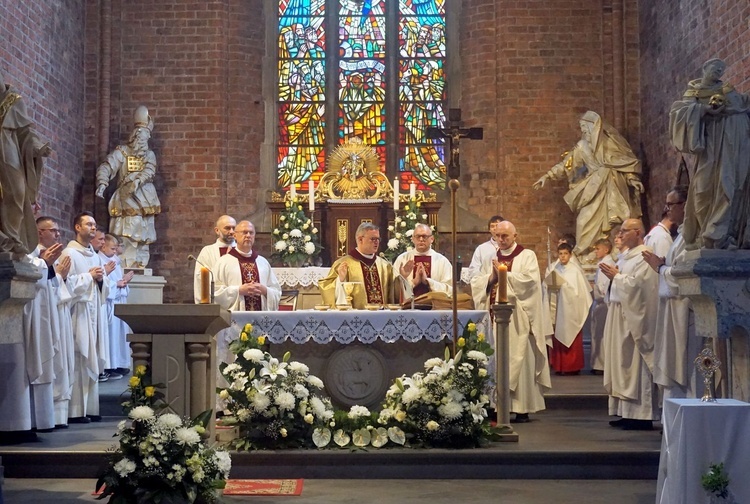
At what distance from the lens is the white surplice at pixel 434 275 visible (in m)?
9.67

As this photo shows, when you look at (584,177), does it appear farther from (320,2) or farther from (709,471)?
(709,471)

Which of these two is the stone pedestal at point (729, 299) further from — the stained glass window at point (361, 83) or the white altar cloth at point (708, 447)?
the stained glass window at point (361, 83)

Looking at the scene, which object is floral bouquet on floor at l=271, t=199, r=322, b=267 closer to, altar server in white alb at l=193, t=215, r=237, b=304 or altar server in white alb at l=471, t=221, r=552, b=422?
altar server in white alb at l=193, t=215, r=237, b=304

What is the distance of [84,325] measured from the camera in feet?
31.1

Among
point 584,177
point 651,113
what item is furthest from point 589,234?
point 651,113

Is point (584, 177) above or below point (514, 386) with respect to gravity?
above

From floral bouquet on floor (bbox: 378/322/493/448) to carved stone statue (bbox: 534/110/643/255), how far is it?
6444mm

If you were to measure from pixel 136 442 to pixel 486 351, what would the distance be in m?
3.09

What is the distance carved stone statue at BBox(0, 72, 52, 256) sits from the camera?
6492mm

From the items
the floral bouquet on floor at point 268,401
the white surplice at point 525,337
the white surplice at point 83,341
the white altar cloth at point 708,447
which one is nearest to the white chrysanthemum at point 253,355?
the floral bouquet on floor at point 268,401

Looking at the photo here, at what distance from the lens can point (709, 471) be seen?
5.25 meters

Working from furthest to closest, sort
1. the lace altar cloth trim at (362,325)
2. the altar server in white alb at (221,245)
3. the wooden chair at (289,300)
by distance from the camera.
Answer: the wooden chair at (289,300), the altar server in white alb at (221,245), the lace altar cloth trim at (362,325)

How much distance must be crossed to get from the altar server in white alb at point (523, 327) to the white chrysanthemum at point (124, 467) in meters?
4.44

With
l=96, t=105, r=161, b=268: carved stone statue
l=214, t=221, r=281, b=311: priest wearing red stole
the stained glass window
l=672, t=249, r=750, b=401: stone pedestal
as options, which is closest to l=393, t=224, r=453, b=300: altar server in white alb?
l=214, t=221, r=281, b=311: priest wearing red stole
